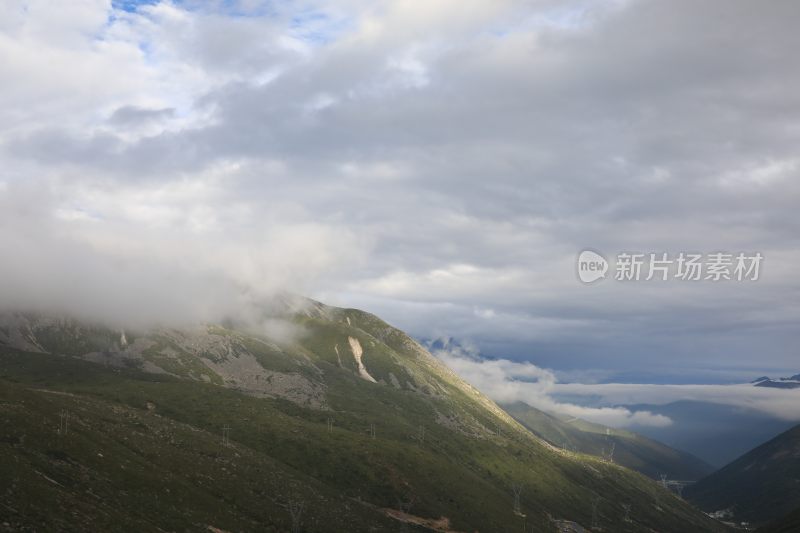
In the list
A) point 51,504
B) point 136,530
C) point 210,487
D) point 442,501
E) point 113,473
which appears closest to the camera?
point 51,504

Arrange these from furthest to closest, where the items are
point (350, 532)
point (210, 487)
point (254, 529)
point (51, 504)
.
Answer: point (350, 532)
point (210, 487)
point (254, 529)
point (51, 504)

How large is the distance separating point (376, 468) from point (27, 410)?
11274cm

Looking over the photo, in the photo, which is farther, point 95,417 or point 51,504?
point 95,417

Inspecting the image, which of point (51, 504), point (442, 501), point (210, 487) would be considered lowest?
point (442, 501)

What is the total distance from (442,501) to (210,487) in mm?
98024

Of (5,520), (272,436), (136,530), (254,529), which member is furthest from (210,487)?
(272,436)

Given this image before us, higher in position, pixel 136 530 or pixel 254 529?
pixel 136 530

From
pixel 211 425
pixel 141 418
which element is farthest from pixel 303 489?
pixel 211 425

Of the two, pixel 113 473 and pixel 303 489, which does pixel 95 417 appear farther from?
pixel 303 489

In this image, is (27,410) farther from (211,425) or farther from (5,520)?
(211,425)

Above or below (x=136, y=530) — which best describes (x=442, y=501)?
below

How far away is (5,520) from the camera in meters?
55.2

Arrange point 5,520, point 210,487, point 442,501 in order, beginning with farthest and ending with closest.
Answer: point 442,501
point 210,487
point 5,520

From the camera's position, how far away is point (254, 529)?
96250 millimetres
